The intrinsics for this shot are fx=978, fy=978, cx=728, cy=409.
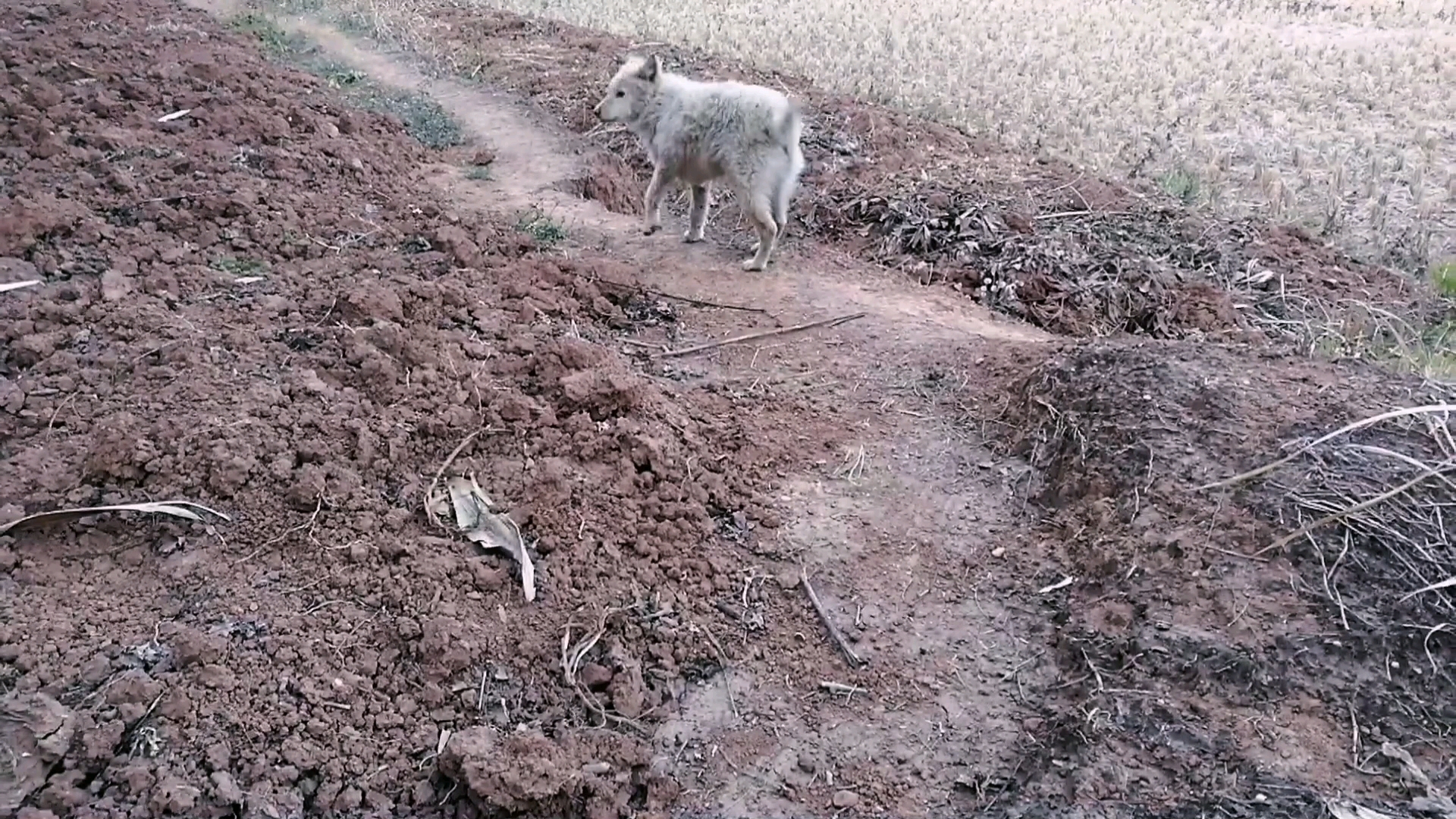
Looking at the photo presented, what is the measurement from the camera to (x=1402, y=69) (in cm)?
1238

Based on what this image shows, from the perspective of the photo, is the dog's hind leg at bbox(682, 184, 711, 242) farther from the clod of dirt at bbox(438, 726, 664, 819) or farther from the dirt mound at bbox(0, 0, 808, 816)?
the clod of dirt at bbox(438, 726, 664, 819)

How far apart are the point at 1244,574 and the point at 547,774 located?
108 inches

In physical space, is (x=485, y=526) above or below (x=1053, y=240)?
below

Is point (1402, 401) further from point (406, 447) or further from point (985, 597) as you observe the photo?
point (406, 447)

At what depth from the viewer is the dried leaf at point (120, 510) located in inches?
150

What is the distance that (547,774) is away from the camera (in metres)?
3.21

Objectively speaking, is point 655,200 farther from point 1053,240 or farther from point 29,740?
point 29,740

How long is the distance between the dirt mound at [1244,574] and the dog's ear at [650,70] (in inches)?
162

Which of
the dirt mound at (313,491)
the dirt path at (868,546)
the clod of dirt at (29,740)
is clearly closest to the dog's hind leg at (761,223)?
the dirt path at (868,546)

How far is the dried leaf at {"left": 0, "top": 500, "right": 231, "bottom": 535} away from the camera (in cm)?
382

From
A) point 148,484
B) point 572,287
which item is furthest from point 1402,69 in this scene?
point 148,484

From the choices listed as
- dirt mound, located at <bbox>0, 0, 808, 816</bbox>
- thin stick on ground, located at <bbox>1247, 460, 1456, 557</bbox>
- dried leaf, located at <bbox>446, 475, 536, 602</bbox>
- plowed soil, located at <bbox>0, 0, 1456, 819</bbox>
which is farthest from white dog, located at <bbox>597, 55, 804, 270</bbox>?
thin stick on ground, located at <bbox>1247, 460, 1456, 557</bbox>

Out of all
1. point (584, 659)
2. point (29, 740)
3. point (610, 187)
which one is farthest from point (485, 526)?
point (610, 187)

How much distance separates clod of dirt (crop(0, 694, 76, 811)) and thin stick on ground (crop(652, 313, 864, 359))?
343 cm
